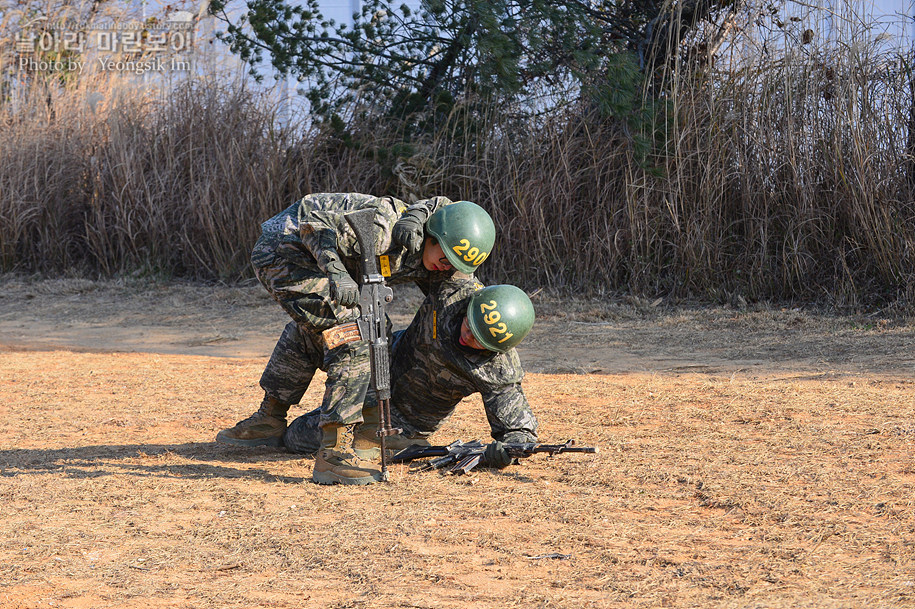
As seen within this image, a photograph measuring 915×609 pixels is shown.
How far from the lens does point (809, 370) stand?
6719 mm

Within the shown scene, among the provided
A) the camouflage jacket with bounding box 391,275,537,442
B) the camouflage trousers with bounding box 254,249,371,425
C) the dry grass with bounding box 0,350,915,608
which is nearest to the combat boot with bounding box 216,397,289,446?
the dry grass with bounding box 0,350,915,608

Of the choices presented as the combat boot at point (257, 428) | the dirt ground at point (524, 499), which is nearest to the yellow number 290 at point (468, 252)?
the dirt ground at point (524, 499)

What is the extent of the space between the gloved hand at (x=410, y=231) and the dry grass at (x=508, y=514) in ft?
3.50

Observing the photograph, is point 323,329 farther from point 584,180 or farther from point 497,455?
point 584,180

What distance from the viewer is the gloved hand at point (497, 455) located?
437cm

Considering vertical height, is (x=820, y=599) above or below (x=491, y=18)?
below

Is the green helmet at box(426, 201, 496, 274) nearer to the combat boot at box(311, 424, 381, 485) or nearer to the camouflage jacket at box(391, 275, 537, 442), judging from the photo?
the camouflage jacket at box(391, 275, 537, 442)

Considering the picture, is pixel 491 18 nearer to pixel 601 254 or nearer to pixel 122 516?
pixel 601 254

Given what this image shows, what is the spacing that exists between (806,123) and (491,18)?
3.23 meters

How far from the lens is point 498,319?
Result: 14.2 ft

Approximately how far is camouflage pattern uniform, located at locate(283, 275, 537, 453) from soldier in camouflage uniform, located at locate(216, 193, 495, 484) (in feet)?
0.55

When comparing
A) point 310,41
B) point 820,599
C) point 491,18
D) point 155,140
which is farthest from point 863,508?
point 155,140

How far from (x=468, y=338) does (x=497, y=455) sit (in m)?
0.55

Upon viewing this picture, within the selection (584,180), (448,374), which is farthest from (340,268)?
(584,180)
